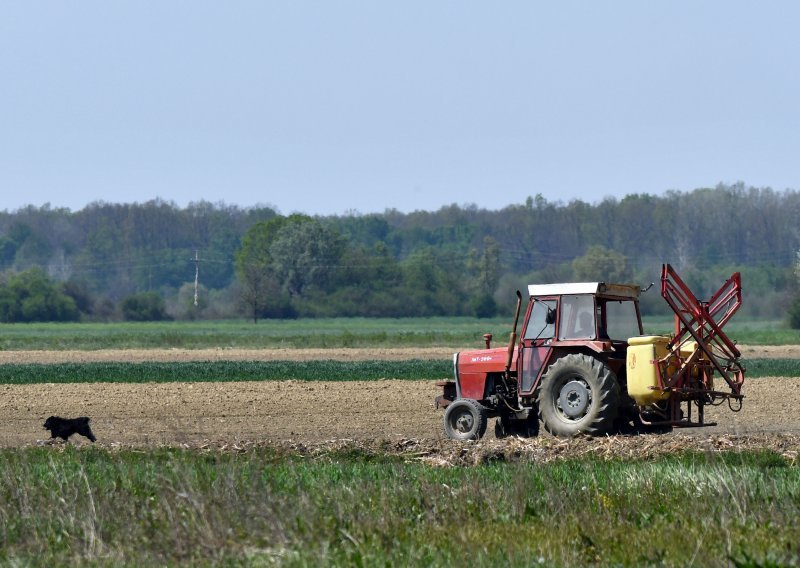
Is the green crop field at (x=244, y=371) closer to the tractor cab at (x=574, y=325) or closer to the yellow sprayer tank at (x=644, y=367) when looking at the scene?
the tractor cab at (x=574, y=325)

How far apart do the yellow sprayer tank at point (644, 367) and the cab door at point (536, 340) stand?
1.16 m

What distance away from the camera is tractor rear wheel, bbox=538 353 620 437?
15.2 metres

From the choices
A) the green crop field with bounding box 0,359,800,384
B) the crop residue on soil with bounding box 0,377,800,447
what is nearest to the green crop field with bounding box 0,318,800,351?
the green crop field with bounding box 0,359,800,384

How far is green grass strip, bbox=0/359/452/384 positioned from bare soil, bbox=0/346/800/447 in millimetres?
1918

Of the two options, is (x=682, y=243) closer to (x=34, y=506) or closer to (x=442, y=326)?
Answer: (x=442, y=326)

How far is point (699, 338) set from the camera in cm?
1512

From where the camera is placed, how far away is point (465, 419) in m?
16.8

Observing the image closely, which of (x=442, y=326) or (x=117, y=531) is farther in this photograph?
(x=442, y=326)

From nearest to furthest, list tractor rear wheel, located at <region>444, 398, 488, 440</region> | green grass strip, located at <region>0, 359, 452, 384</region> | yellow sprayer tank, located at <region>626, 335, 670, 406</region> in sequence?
yellow sprayer tank, located at <region>626, 335, 670, 406</region> < tractor rear wheel, located at <region>444, 398, 488, 440</region> < green grass strip, located at <region>0, 359, 452, 384</region>

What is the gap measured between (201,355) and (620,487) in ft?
110

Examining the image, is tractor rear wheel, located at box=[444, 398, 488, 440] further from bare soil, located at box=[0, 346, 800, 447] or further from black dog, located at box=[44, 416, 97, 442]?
black dog, located at box=[44, 416, 97, 442]

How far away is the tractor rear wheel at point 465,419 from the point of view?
1644 cm

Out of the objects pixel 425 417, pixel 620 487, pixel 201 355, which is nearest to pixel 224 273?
pixel 201 355

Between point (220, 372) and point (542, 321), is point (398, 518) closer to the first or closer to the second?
point (542, 321)
